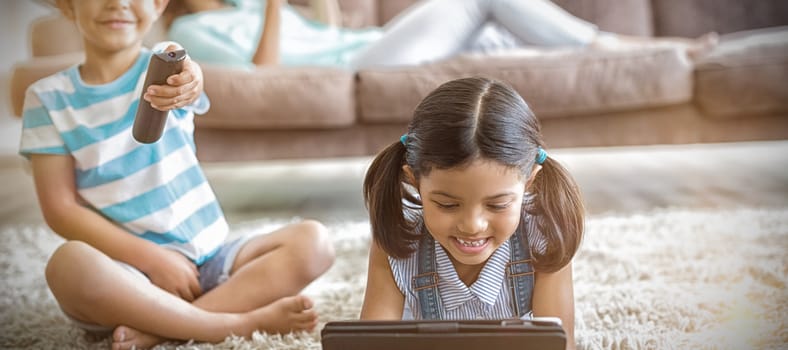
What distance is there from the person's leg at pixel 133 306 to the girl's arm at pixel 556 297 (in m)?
0.24

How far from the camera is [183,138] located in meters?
0.77

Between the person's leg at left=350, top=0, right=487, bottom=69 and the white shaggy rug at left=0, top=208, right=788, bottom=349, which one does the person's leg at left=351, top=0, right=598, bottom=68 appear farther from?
the white shaggy rug at left=0, top=208, right=788, bottom=349

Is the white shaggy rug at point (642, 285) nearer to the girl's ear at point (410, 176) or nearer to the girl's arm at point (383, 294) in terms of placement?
the girl's arm at point (383, 294)

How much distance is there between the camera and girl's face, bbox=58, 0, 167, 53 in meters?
0.67

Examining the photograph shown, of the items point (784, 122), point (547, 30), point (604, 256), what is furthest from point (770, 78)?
point (604, 256)

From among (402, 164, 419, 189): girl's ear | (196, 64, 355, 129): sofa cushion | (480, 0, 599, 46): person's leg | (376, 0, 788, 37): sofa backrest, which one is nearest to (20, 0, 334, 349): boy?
(402, 164, 419, 189): girl's ear

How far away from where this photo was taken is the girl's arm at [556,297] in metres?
0.64

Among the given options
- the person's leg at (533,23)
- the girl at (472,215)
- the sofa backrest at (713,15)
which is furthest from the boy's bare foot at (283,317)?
the sofa backrest at (713,15)

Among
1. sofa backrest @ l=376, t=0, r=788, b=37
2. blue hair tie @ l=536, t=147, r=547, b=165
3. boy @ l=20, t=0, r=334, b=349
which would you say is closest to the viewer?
blue hair tie @ l=536, t=147, r=547, b=165

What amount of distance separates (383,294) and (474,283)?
8 cm

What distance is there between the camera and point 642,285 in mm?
902

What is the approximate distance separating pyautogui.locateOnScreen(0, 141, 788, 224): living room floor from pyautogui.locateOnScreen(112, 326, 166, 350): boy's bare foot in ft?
2.07

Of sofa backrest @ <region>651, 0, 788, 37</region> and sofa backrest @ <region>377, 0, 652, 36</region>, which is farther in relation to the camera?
sofa backrest @ <region>377, 0, 652, 36</region>

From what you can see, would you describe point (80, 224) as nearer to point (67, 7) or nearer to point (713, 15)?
point (67, 7)
